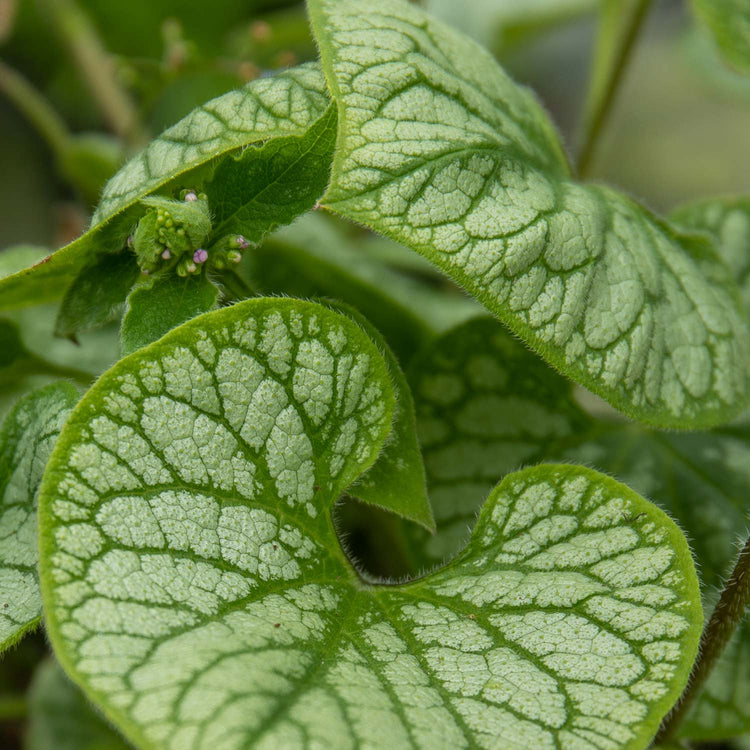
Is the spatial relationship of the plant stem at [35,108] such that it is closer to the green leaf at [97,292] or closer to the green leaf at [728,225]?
the green leaf at [97,292]

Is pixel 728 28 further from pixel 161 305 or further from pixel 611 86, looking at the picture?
pixel 161 305

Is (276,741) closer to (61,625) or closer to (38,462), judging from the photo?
(61,625)

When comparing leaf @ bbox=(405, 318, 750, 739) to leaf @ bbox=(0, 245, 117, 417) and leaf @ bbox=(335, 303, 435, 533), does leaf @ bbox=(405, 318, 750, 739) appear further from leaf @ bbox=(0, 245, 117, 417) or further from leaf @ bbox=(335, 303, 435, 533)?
leaf @ bbox=(0, 245, 117, 417)

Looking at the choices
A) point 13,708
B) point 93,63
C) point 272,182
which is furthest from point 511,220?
point 93,63

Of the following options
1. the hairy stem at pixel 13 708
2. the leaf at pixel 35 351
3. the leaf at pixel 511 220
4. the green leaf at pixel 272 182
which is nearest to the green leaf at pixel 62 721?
the hairy stem at pixel 13 708

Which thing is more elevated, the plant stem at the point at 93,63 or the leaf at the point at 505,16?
the leaf at the point at 505,16

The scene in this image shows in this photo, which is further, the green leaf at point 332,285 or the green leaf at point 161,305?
the green leaf at point 332,285

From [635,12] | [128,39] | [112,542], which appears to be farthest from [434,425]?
[128,39]

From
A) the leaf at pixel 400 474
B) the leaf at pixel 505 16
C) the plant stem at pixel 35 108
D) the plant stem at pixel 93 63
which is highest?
the leaf at pixel 505 16

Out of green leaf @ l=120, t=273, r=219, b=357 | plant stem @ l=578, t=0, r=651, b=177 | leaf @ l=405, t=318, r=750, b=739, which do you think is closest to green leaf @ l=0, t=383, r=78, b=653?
green leaf @ l=120, t=273, r=219, b=357
